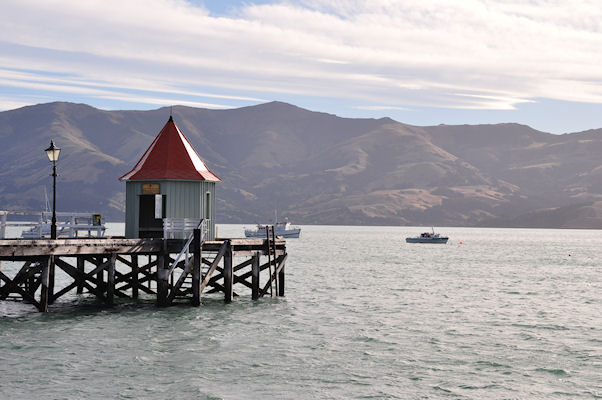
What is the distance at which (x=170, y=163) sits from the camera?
1449 inches

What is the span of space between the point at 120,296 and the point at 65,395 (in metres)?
19.2

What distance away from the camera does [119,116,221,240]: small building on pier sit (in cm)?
3575

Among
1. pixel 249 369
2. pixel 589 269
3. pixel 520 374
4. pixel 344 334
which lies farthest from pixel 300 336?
pixel 589 269

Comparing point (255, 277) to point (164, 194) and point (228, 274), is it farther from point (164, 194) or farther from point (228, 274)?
point (164, 194)

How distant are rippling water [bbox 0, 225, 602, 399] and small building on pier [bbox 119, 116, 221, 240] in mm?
4036

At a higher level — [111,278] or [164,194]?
[164,194]

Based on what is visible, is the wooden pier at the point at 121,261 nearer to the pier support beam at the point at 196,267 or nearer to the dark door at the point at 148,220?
the pier support beam at the point at 196,267

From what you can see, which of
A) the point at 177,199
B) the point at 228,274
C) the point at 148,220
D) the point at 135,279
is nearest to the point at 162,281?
the point at 228,274

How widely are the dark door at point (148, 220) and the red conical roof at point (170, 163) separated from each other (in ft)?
3.57

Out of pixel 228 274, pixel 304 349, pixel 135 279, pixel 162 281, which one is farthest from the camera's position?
pixel 135 279

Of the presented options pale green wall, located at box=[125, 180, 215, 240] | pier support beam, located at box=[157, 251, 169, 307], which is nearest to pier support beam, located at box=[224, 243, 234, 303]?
pale green wall, located at box=[125, 180, 215, 240]

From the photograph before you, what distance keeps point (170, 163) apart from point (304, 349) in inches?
570

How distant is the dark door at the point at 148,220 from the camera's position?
35781mm

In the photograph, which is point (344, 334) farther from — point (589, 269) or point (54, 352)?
point (589, 269)
